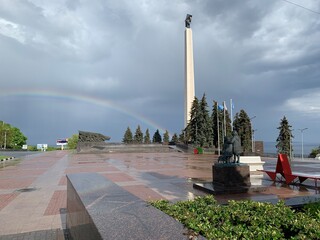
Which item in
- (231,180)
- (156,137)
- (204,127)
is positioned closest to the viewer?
(231,180)

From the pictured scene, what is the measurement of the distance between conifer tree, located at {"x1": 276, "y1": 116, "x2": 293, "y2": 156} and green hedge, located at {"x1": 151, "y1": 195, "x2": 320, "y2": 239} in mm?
52019

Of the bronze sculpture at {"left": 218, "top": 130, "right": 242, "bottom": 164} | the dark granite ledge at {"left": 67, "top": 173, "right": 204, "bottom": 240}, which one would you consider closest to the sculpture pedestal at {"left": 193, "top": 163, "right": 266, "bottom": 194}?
the bronze sculpture at {"left": 218, "top": 130, "right": 242, "bottom": 164}

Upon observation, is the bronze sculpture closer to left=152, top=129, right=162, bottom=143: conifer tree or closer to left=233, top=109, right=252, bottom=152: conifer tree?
left=233, top=109, right=252, bottom=152: conifer tree

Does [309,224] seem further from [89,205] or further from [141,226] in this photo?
[89,205]

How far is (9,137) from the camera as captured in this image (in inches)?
3546

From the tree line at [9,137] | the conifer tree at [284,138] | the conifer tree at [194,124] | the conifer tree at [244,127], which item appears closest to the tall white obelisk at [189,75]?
the conifer tree at [194,124]

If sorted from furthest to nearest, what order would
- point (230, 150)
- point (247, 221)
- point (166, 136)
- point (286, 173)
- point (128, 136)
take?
point (166, 136) → point (128, 136) → point (286, 173) → point (230, 150) → point (247, 221)

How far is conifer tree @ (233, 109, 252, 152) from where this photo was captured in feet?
185

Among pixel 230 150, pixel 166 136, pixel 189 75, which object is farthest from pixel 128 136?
pixel 230 150

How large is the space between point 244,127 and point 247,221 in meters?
56.3

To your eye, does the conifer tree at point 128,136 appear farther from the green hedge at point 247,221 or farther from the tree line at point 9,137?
the green hedge at point 247,221

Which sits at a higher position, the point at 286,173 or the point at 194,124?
the point at 194,124

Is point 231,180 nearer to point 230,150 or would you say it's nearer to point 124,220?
point 230,150

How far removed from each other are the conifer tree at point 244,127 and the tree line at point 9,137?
215 ft
